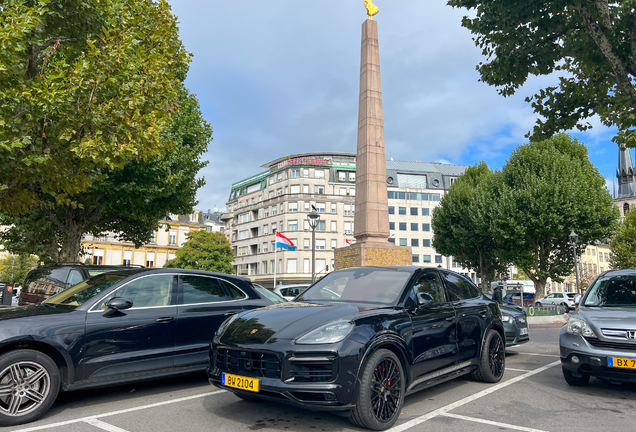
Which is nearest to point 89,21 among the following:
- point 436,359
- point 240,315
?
point 240,315

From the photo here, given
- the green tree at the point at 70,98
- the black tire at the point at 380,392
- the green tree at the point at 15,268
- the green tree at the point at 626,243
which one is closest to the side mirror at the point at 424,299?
the black tire at the point at 380,392

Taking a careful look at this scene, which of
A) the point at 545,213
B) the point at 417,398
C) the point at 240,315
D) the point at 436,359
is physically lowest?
the point at 417,398

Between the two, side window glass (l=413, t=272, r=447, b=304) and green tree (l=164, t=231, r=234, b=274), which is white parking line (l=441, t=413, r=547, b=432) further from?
green tree (l=164, t=231, r=234, b=274)

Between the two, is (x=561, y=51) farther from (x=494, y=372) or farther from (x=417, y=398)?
(x=417, y=398)

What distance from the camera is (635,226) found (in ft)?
155

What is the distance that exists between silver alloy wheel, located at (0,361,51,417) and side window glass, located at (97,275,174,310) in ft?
3.51

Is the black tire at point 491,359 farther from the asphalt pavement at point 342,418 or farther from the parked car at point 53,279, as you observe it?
the parked car at point 53,279

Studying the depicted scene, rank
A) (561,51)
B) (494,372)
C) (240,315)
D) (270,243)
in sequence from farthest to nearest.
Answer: (270,243)
(561,51)
(494,372)
(240,315)

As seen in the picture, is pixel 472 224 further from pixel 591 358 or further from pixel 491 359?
pixel 591 358

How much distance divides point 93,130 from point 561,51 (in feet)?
34.2

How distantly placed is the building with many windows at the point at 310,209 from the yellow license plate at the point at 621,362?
57.2m

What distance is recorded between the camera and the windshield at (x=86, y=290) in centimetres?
566

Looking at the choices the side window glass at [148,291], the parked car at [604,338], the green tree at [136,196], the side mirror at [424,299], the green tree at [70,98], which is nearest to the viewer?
the side mirror at [424,299]

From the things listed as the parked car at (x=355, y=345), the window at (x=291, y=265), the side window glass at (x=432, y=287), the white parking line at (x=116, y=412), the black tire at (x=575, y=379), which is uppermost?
the window at (x=291, y=265)
